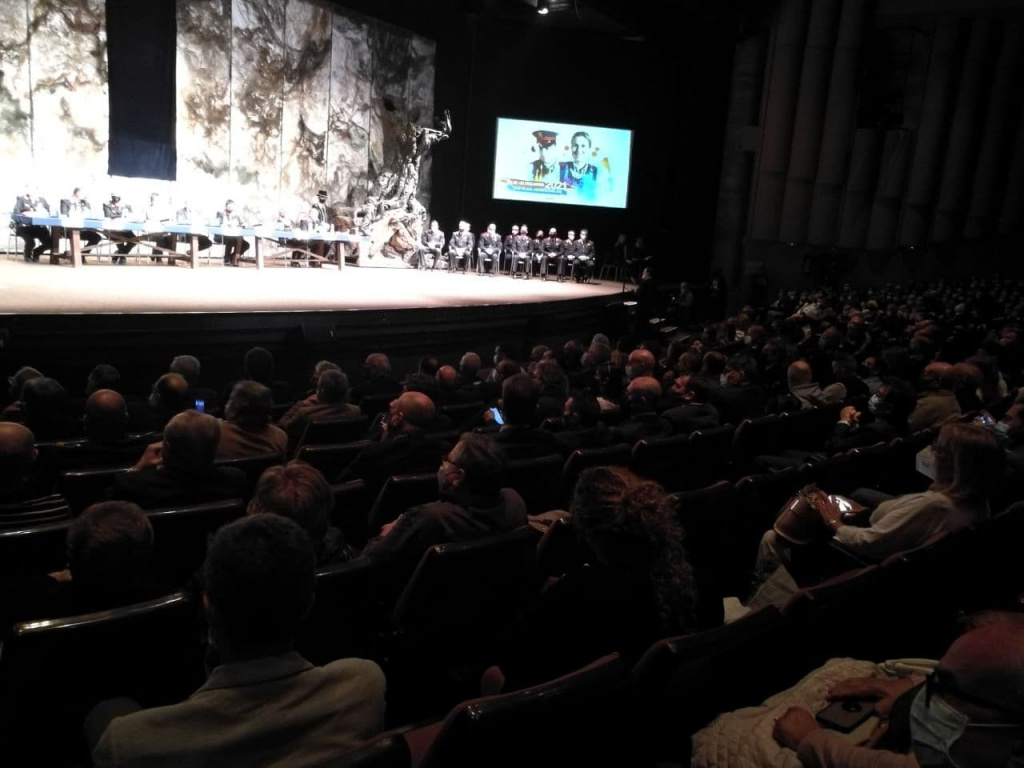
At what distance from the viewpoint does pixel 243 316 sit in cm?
672

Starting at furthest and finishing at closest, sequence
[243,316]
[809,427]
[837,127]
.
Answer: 1. [837,127]
2. [243,316]
3. [809,427]

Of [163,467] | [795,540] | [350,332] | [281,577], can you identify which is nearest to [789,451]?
[795,540]

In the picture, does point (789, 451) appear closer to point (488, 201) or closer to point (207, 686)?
point (207, 686)

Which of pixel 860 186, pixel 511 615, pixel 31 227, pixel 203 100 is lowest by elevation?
pixel 511 615

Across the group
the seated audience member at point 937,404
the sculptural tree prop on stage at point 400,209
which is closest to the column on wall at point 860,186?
the sculptural tree prop on stage at point 400,209

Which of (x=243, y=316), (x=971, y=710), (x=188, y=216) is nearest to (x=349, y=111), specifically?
(x=188, y=216)

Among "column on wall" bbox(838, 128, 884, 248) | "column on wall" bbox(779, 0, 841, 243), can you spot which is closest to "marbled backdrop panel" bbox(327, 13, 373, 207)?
"column on wall" bbox(779, 0, 841, 243)

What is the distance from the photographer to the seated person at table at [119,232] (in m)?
10.5

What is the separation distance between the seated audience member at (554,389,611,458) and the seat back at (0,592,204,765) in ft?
7.37

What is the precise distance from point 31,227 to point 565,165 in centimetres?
1029

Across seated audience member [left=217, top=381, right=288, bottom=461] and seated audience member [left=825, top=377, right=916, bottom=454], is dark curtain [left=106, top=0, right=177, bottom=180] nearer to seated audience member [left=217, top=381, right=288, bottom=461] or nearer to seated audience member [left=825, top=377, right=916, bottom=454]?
seated audience member [left=217, top=381, right=288, bottom=461]

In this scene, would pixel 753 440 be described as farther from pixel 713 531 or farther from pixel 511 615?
pixel 511 615

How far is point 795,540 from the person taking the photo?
265cm

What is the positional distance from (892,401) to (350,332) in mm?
4764
